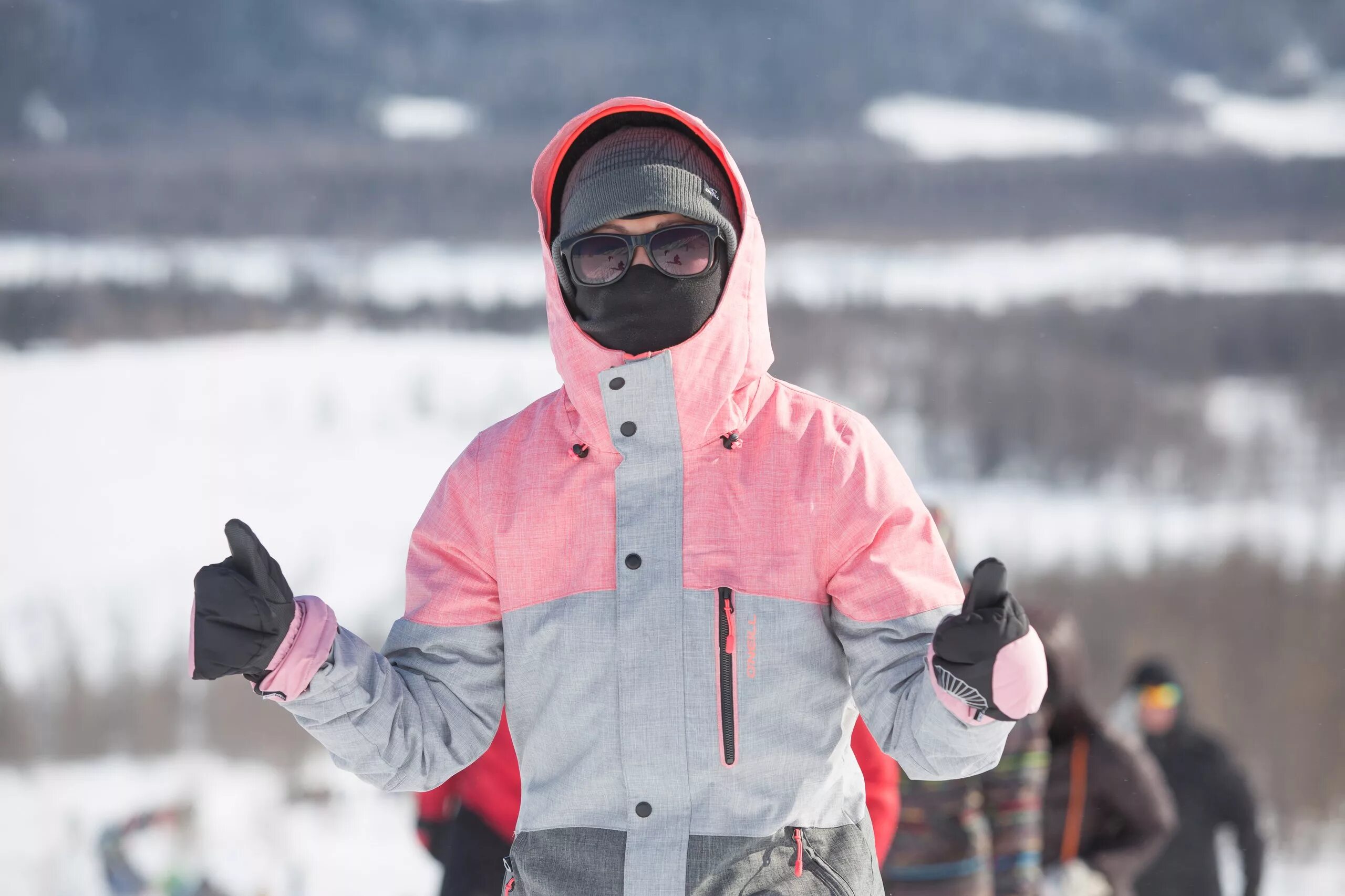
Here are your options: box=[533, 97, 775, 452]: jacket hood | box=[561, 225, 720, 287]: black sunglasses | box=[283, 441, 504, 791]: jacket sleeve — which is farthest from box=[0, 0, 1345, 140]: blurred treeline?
box=[283, 441, 504, 791]: jacket sleeve

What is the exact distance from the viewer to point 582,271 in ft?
4.17

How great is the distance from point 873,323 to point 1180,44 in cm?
302

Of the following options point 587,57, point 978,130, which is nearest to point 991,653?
point 587,57

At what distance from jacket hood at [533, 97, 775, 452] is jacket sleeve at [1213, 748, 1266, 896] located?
2.80 m

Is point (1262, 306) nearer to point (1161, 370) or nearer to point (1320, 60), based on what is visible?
point (1161, 370)

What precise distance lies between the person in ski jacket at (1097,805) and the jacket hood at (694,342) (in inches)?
69.7

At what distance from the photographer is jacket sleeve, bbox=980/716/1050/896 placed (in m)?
2.52

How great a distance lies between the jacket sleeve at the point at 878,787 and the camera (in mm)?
1953

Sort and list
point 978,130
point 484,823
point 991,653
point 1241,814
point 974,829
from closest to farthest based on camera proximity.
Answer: point 991,653
point 484,823
point 974,829
point 1241,814
point 978,130

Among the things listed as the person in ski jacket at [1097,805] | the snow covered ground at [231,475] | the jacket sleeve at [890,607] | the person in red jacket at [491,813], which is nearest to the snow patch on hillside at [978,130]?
the snow covered ground at [231,475]

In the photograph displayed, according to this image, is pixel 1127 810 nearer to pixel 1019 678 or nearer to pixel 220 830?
pixel 1019 678

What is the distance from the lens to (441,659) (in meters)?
1.25

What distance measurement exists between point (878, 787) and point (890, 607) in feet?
3.15

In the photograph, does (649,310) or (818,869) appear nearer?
(818,869)
